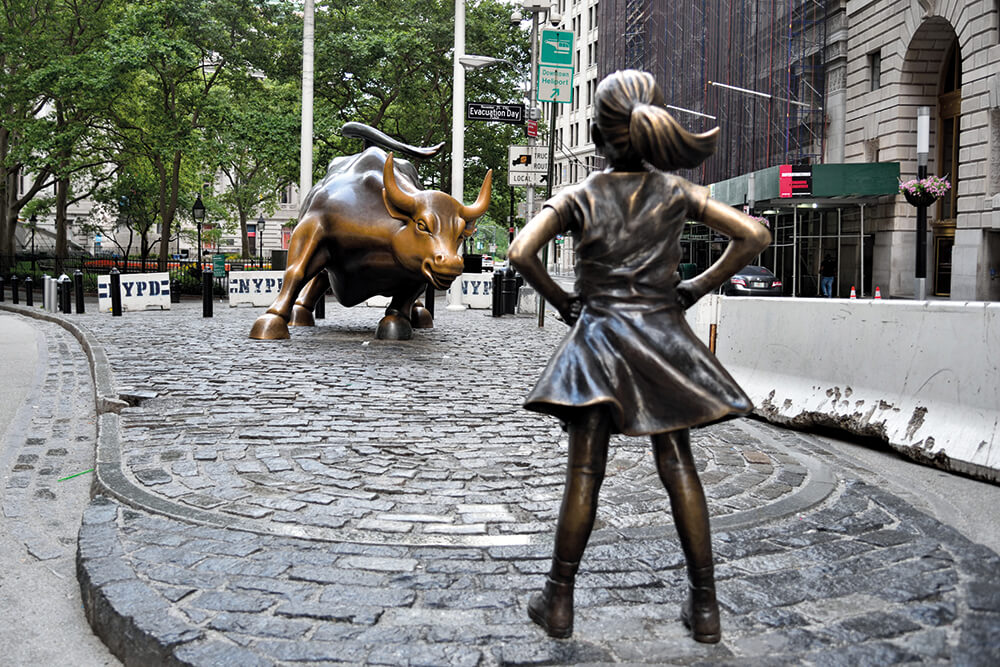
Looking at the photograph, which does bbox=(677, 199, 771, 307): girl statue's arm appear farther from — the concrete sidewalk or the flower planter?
the flower planter

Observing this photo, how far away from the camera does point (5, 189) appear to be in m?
29.9

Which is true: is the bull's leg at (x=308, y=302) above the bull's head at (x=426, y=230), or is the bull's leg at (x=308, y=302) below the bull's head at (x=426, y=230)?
below

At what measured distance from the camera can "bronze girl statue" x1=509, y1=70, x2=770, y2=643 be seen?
3.10 metres

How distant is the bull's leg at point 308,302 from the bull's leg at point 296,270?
907mm

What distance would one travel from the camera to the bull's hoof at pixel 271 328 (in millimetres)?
12664

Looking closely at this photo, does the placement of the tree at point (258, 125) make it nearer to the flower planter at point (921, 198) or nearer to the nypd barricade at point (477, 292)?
the nypd barricade at point (477, 292)

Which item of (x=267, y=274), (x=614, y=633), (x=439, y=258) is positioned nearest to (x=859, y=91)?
(x=267, y=274)

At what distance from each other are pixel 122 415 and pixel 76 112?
23.2 meters

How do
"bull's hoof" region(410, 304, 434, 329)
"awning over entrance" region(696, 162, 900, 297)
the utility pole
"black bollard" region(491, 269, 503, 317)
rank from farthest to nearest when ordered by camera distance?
"awning over entrance" region(696, 162, 900, 297) → the utility pole → "black bollard" region(491, 269, 503, 317) → "bull's hoof" region(410, 304, 434, 329)

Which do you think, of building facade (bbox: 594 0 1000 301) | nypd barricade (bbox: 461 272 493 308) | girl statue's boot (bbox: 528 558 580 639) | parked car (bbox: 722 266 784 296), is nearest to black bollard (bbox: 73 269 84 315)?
nypd barricade (bbox: 461 272 493 308)

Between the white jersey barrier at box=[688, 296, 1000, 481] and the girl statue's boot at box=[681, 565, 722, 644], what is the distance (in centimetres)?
318

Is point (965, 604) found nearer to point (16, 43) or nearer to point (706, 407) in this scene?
point (706, 407)

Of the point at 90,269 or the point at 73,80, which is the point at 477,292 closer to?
the point at 73,80

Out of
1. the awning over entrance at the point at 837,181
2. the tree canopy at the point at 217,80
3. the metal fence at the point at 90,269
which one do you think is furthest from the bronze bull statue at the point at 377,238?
the awning over entrance at the point at 837,181
